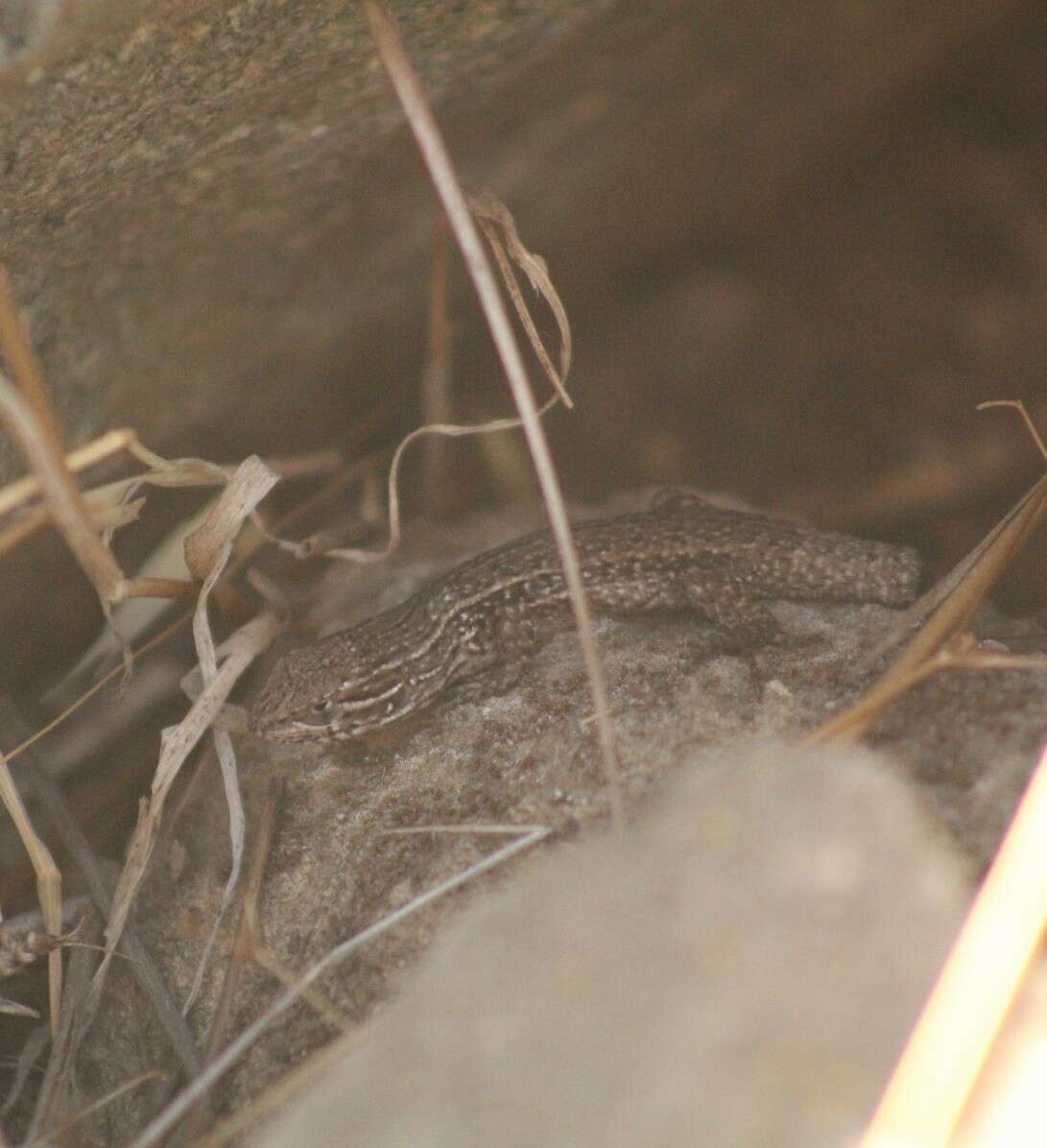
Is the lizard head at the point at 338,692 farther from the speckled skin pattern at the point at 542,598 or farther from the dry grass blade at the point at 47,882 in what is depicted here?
the dry grass blade at the point at 47,882

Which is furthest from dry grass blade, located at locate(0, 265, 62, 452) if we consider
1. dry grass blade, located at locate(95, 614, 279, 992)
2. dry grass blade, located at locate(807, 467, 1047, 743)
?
dry grass blade, located at locate(807, 467, 1047, 743)

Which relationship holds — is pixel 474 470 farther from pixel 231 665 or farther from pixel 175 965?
pixel 175 965

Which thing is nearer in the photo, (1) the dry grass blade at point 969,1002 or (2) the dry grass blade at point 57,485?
(1) the dry grass blade at point 969,1002

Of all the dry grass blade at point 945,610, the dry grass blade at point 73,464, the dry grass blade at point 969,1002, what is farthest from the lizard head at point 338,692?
the dry grass blade at point 969,1002

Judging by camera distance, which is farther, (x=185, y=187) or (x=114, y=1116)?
(x=185, y=187)

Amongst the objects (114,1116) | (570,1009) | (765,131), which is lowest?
(114,1116)

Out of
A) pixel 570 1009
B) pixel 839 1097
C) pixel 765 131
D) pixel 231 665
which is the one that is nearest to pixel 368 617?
pixel 231 665

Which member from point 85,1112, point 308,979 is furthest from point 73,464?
point 85,1112
